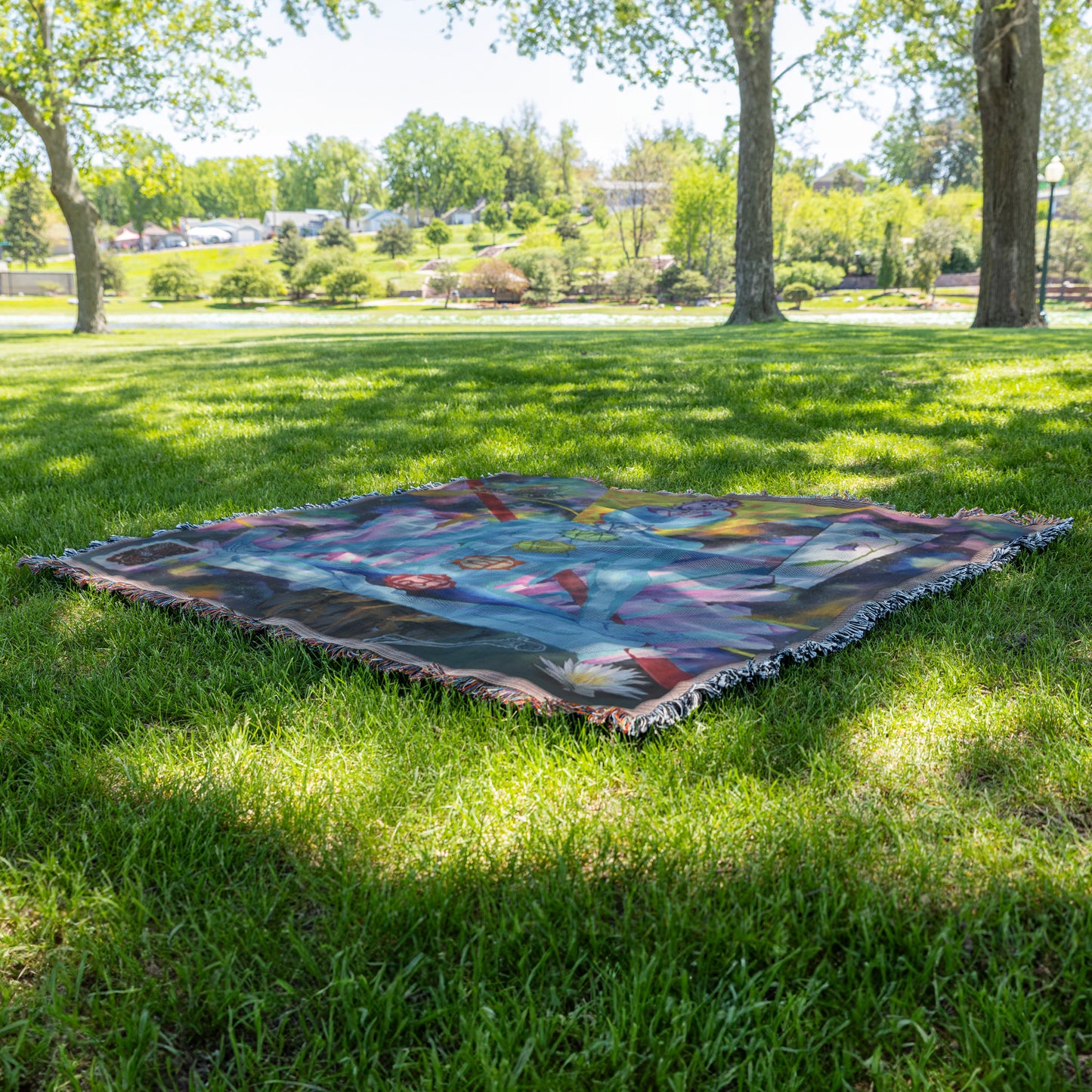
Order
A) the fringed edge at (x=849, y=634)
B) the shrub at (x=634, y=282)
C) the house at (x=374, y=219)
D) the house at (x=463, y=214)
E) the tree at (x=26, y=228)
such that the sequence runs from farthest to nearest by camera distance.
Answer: the house at (x=374, y=219) < the house at (x=463, y=214) < the tree at (x=26, y=228) < the shrub at (x=634, y=282) < the fringed edge at (x=849, y=634)

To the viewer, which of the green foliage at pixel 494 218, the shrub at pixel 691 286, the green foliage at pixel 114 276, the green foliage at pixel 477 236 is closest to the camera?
the shrub at pixel 691 286

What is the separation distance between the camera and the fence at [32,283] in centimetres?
5928

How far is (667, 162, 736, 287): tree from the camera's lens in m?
46.6

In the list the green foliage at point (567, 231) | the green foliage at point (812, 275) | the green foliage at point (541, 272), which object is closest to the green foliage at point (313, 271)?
the green foliage at point (541, 272)

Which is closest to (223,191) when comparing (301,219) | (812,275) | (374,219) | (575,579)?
(301,219)

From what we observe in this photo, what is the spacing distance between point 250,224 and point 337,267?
6603cm

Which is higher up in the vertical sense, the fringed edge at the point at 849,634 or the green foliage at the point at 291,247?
the green foliage at the point at 291,247

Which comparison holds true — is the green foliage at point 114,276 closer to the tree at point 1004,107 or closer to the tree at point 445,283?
the tree at point 445,283

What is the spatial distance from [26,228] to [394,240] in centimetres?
2773

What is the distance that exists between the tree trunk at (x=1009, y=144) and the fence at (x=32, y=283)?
6095 centimetres

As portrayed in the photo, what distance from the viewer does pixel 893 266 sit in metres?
43.7

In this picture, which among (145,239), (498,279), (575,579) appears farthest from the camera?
(145,239)

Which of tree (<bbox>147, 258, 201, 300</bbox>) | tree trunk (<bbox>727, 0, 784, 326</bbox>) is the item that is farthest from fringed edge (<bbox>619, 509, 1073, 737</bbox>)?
tree (<bbox>147, 258, 201, 300</bbox>)

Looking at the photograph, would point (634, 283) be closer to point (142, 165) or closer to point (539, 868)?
point (142, 165)
